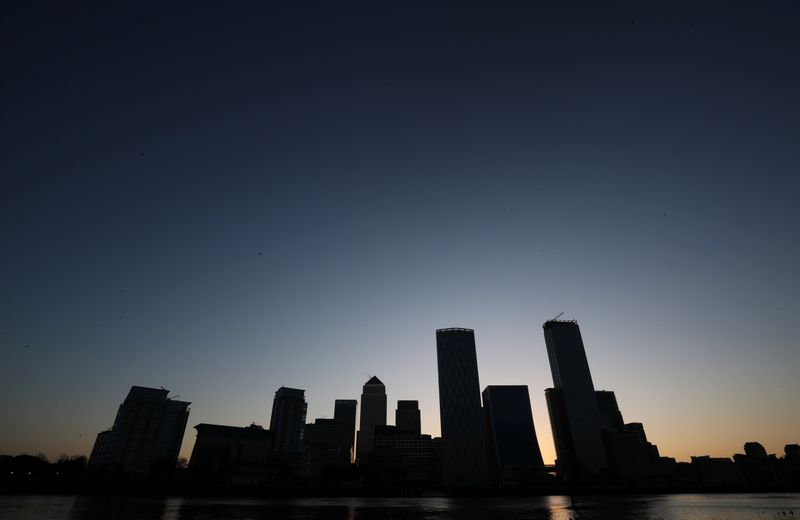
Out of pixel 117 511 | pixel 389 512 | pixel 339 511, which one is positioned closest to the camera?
pixel 117 511

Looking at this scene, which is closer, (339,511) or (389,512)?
(389,512)

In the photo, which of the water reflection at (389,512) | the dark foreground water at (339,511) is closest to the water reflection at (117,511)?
the dark foreground water at (339,511)

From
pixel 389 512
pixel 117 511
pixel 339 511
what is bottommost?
pixel 389 512

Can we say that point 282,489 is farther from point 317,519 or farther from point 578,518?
point 578,518

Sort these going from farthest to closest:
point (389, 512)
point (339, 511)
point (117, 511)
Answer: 1. point (339, 511)
2. point (389, 512)
3. point (117, 511)

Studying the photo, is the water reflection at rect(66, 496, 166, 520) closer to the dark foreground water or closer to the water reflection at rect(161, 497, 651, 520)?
the dark foreground water

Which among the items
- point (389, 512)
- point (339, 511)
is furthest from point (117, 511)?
point (389, 512)

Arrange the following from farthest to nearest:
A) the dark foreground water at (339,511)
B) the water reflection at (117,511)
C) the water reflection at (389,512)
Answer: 1. the water reflection at (389,512)
2. the dark foreground water at (339,511)
3. the water reflection at (117,511)

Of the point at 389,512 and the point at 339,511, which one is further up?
the point at 339,511

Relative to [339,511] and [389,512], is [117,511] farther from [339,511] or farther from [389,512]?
[389,512]

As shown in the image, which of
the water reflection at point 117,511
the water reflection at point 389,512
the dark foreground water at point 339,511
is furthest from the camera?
the water reflection at point 389,512

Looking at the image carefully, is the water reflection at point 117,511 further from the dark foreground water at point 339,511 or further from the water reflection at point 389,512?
the water reflection at point 389,512

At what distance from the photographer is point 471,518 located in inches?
2940

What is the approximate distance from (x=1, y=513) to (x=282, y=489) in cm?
12717
